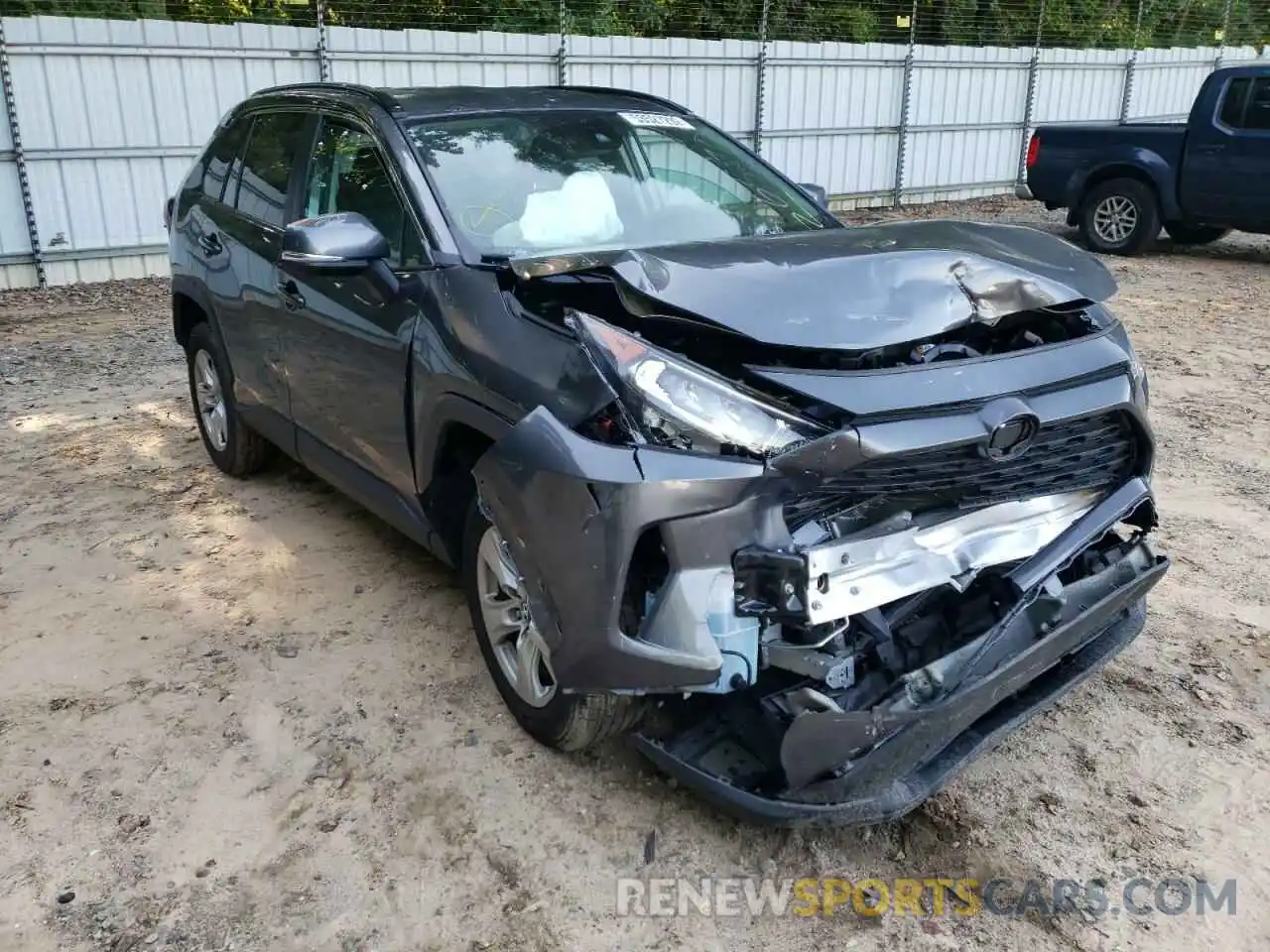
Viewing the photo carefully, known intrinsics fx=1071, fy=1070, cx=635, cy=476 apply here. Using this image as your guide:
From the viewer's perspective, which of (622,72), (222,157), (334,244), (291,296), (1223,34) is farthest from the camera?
(1223,34)

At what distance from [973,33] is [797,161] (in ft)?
22.6

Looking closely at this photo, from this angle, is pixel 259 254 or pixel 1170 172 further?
pixel 1170 172

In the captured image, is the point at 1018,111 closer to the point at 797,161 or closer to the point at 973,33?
the point at 973,33

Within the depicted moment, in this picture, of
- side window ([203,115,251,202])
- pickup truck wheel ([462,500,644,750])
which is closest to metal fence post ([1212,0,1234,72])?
side window ([203,115,251,202])

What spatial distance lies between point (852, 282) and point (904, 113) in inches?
559

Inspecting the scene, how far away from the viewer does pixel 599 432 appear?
251 cm

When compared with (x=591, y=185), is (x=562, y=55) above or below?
above

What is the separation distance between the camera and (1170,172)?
35.9 feet

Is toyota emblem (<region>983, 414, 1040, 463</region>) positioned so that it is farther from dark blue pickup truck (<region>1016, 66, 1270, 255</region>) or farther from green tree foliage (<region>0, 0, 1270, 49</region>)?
green tree foliage (<region>0, 0, 1270, 49</region>)

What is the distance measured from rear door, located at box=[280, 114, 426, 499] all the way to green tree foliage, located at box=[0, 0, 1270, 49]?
29.4 ft

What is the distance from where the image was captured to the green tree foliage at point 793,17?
1234cm

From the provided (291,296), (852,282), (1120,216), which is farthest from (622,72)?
(852,282)

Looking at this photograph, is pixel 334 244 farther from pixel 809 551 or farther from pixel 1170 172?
pixel 1170 172

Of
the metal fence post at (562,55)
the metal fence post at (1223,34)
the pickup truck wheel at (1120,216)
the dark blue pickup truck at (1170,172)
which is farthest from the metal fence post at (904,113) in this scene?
the metal fence post at (1223,34)
